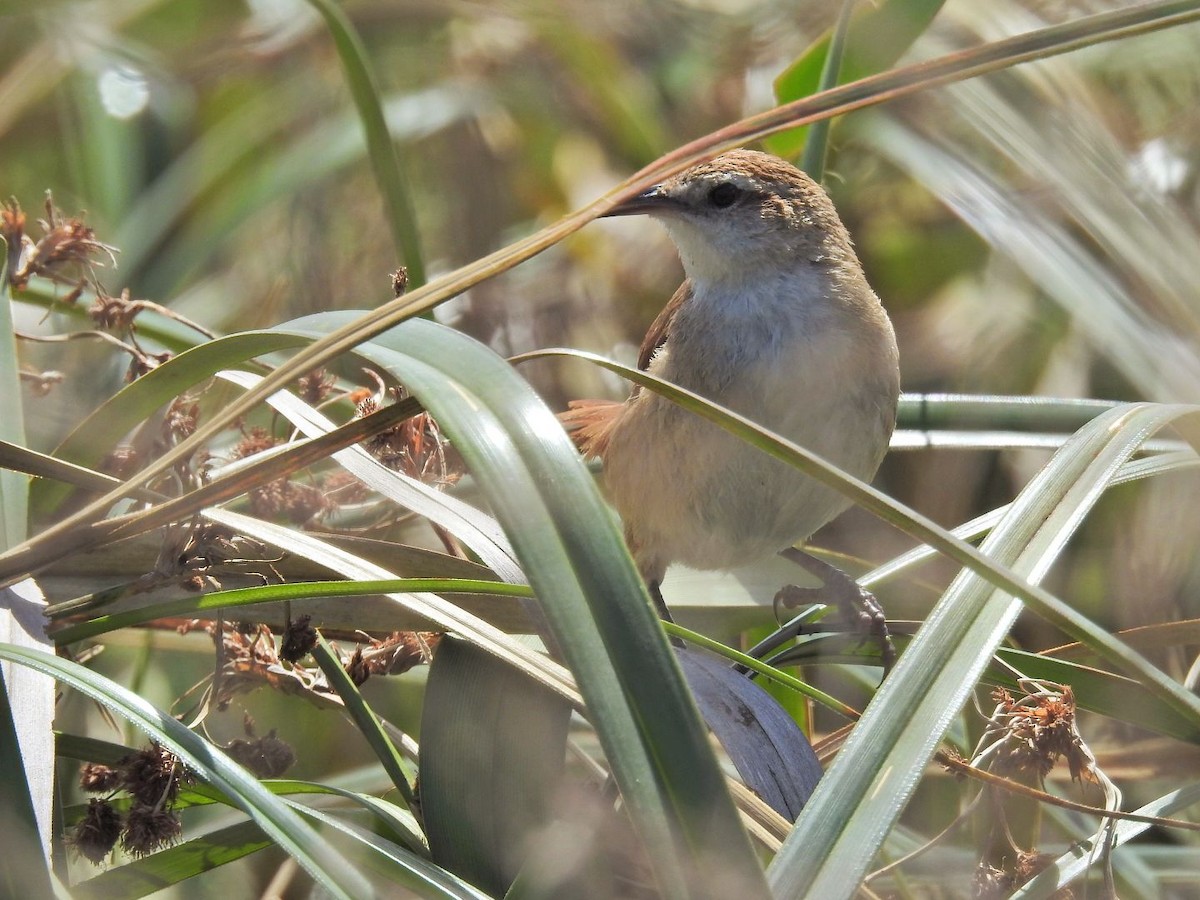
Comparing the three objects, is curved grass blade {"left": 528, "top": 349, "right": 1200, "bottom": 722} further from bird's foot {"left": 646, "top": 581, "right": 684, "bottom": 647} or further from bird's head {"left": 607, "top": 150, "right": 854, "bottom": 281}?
bird's head {"left": 607, "top": 150, "right": 854, "bottom": 281}

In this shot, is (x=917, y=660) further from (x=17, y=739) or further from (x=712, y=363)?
(x=712, y=363)

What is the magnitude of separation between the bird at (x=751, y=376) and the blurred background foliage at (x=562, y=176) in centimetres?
Answer: 40

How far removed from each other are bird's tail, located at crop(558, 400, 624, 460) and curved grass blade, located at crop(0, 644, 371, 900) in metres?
1.70

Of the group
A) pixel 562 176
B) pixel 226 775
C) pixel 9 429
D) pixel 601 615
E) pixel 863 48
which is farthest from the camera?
pixel 562 176

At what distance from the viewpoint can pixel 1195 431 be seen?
6.68 ft

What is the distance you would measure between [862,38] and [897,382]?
0.79 m

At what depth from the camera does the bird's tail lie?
3.23 metres

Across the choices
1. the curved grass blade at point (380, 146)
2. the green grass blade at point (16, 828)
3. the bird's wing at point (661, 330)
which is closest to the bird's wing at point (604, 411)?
the bird's wing at point (661, 330)

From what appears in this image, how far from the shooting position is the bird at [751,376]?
269 centimetres

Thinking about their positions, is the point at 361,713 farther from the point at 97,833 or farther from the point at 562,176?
the point at 562,176

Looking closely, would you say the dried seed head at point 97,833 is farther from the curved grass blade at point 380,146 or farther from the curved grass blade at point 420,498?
the curved grass blade at point 380,146

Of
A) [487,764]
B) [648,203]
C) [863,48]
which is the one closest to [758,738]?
[487,764]

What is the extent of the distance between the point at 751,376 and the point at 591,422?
0.72 metres

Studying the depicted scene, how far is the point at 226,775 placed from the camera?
1.49 m
